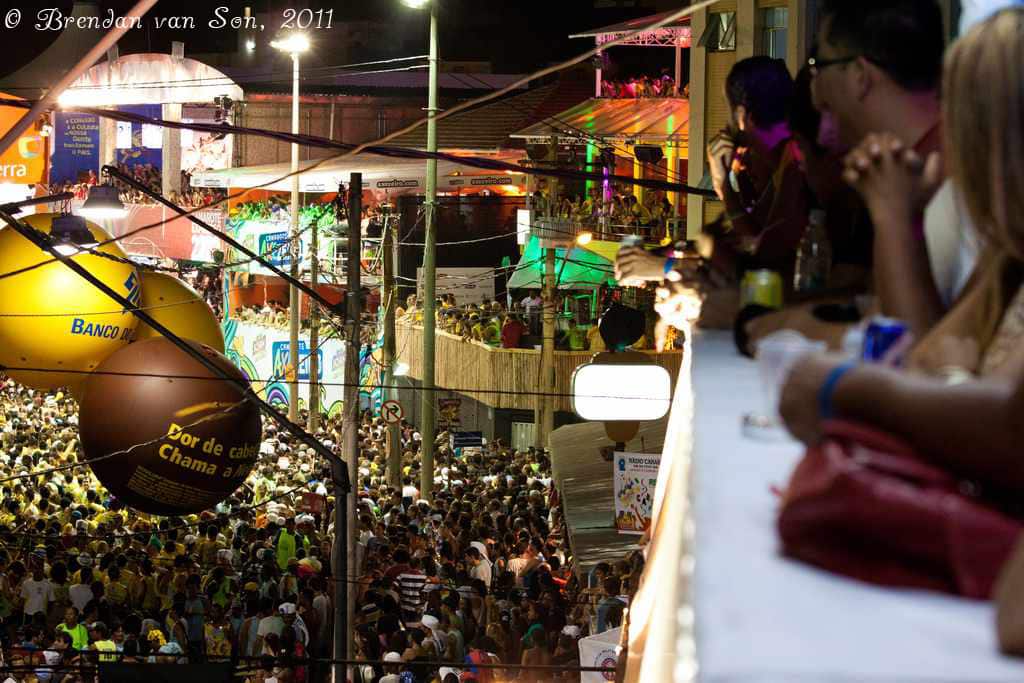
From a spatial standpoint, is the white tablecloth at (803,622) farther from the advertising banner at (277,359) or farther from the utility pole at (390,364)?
the advertising banner at (277,359)

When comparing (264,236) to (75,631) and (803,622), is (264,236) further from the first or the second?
(803,622)

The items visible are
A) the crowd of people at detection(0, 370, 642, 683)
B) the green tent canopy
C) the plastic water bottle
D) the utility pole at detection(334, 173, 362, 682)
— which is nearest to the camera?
the plastic water bottle

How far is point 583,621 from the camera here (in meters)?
14.3

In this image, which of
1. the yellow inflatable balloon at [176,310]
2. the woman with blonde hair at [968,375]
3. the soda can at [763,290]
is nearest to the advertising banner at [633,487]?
the yellow inflatable balloon at [176,310]

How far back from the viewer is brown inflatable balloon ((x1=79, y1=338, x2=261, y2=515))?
973cm

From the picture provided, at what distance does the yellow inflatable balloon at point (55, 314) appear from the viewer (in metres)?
10.5

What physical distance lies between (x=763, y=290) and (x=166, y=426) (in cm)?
690

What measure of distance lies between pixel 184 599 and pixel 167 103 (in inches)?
1316

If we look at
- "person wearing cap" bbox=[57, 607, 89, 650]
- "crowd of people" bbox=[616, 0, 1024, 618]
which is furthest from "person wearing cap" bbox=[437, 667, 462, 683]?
"crowd of people" bbox=[616, 0, 1024, 618]

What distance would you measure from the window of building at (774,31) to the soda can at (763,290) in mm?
13669

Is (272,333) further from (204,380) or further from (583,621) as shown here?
(204,380)

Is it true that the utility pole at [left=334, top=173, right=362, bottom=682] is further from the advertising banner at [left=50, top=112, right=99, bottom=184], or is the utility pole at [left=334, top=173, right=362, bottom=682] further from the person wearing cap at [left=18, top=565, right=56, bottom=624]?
the advertising banner at [left=50, top=112, right=99, bottom=184]

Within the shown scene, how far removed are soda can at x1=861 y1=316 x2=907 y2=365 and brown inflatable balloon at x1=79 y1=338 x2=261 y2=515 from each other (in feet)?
25.8

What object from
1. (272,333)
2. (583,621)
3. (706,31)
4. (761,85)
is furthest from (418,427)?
(761,85)
